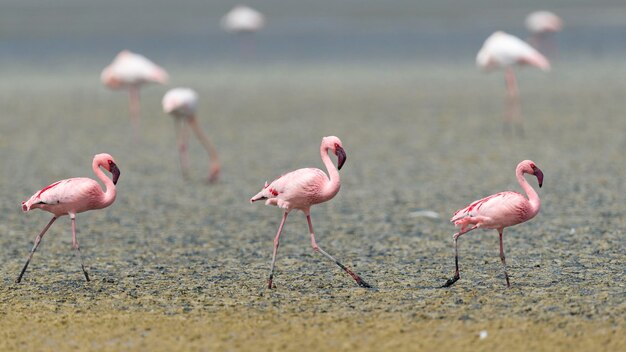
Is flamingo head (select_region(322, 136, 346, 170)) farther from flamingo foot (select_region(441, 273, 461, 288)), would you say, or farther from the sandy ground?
flamingo foot (select_region(441, 273, 461, 288))

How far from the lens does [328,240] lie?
537 cm

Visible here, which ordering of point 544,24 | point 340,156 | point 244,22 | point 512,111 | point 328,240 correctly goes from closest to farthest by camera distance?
point 340,156 → point 328,240 → point 512,111 → point 544,24 → point 244,22

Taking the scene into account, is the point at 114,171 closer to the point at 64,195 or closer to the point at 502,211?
the point at 64,195

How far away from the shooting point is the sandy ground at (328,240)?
3.62 metres

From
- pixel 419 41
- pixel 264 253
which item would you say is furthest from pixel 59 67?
pixel 264 253

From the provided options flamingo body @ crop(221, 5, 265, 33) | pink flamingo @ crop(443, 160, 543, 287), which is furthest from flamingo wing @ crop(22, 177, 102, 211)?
flamingo body @ crop(221, 5, 265, 33)

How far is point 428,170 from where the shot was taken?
24.8 feet

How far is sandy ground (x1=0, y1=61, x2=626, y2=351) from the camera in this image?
11.9 ft

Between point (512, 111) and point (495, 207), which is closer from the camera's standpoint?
point (495, 207)

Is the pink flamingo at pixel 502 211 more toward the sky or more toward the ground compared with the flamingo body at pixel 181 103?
more toward the ground

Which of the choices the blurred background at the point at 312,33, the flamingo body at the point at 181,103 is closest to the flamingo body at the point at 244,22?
the blurred background at the point at 312,33

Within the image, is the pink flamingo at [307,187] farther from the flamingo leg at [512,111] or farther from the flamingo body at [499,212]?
the flamingo leg at [512,111]

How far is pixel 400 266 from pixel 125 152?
15.8 feet

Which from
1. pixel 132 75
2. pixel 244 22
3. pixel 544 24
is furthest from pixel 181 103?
pixel 244 22
